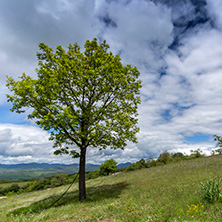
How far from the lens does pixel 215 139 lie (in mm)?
76375

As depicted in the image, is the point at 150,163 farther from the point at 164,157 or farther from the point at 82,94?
the point at 82,94

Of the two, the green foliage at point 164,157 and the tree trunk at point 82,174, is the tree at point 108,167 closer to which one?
the green foliage at point 164,157

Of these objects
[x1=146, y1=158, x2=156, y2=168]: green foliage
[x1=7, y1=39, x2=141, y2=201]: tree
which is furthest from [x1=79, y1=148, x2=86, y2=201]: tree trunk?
[x1=146, y1=158, x2=156, y2=168]: green foliage

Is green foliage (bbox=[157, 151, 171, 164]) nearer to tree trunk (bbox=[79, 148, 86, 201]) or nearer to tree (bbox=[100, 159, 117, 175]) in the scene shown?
tree (bbox=[100, 159, 117, 175])

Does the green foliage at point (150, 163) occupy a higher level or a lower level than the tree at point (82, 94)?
lower

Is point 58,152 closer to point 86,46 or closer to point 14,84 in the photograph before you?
point 14,84

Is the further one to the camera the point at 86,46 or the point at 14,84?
the point at 86,46

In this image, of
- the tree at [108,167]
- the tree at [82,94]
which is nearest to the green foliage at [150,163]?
the tree at [108,167]

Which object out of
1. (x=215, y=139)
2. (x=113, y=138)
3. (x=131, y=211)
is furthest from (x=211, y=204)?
(x=215, y=139)

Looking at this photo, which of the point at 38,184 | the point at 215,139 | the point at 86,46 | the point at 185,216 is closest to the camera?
the point at 185,216

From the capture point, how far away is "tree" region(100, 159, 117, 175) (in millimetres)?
71188

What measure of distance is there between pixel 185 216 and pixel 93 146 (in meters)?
10.7

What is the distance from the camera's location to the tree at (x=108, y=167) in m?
71.2

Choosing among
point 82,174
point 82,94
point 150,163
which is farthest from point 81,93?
point 150,163
